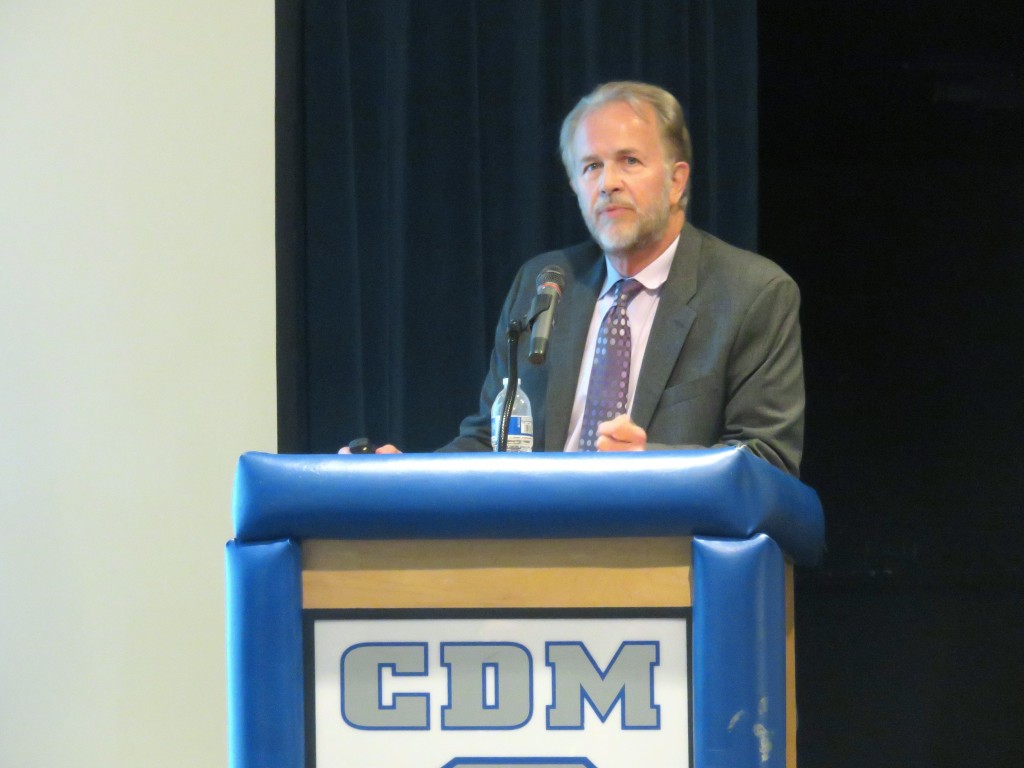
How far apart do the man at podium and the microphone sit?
0.22m

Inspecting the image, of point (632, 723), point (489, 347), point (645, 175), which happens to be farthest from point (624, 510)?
point (489, 347)

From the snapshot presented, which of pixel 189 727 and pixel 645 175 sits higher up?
pixel 645 175

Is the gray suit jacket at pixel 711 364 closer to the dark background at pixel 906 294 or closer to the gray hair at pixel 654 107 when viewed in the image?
the gray hair at pixel 654 107

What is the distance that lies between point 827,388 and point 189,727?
1.79m

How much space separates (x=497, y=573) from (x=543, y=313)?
0.47 meters

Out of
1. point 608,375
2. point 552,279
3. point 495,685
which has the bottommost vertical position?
point 495,685

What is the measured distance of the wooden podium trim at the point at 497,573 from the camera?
1058mm

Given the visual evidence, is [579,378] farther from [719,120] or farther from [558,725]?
[558,725]

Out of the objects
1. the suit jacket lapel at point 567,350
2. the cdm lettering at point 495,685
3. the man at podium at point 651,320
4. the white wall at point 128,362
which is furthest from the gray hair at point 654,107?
the cdm lettering at point 495,685

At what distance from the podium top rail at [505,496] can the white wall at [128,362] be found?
1545mm

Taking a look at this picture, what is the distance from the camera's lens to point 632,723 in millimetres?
1052

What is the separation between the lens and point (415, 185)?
2.61m

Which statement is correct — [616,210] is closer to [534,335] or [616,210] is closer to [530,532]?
[534,335]

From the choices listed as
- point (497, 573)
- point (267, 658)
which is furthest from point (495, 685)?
point (267, 658)
